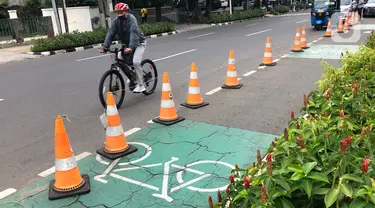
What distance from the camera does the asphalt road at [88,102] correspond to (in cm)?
492

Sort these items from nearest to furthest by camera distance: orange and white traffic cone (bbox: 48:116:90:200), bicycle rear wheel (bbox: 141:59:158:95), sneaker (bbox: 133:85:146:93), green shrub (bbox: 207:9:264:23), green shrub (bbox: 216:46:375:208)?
green shrub (bbox: 216:46:375:208)
orange and white traffic cone (bbox: 48:116:90:200)
sneaker (bbox: 133:85:146:93)
bicycle rear wheel (bbox: 141:59:158:95)
green shrub (bbox: 207:9:264:23)

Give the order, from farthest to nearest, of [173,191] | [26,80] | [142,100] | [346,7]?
[346,7]
[26,80]
[142,100]
[173,191]

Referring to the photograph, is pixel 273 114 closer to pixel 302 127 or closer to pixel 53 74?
pixel 302 127

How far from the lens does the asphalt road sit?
Result: 194 inches

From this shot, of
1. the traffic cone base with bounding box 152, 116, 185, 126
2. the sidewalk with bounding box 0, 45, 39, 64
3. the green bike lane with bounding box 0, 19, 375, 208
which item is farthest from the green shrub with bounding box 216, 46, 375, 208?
the sidewalk with bounding box 0, 45, 39, 64

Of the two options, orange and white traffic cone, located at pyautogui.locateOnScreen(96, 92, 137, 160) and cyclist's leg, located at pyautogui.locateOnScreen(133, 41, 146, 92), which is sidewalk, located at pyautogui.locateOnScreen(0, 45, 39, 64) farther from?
orange and white traffic cone, located at pyautogui.locateOnScreen(96, 92, 137, 160)

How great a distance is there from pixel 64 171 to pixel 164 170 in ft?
3.69

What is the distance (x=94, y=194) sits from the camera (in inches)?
141

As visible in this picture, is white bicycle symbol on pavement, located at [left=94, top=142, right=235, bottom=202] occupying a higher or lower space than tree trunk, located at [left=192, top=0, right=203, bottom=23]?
lower

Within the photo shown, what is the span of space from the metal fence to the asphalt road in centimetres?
902

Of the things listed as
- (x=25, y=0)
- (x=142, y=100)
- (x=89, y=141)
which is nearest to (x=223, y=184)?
(x=89, y=141)

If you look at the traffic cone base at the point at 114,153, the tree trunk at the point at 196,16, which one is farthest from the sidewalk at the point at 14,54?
the tree trunk at the point at 196,16

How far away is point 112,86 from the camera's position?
6324mm

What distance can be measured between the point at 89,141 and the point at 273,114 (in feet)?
10.2
